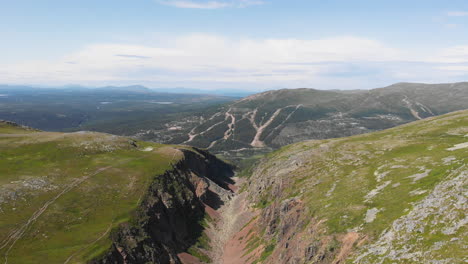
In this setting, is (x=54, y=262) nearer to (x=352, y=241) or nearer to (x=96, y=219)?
(x=96, y=219)

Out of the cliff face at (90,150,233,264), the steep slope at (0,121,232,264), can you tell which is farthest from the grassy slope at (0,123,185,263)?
the cliff face at (90,150,233,264)

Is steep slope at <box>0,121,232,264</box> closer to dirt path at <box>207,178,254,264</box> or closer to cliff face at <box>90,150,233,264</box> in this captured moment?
cliff face at <box>90,150,233,264</box>

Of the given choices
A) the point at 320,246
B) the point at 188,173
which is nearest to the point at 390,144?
the point at 320,246

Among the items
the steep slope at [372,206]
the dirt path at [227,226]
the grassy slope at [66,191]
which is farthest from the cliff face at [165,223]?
the steep slope at [372,206]

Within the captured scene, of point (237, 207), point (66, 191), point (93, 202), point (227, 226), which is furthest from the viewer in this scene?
point (237, 207)

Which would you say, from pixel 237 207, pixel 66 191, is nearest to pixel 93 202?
pixel 66 191

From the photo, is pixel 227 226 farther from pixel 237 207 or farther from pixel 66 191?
pixel 66 191
